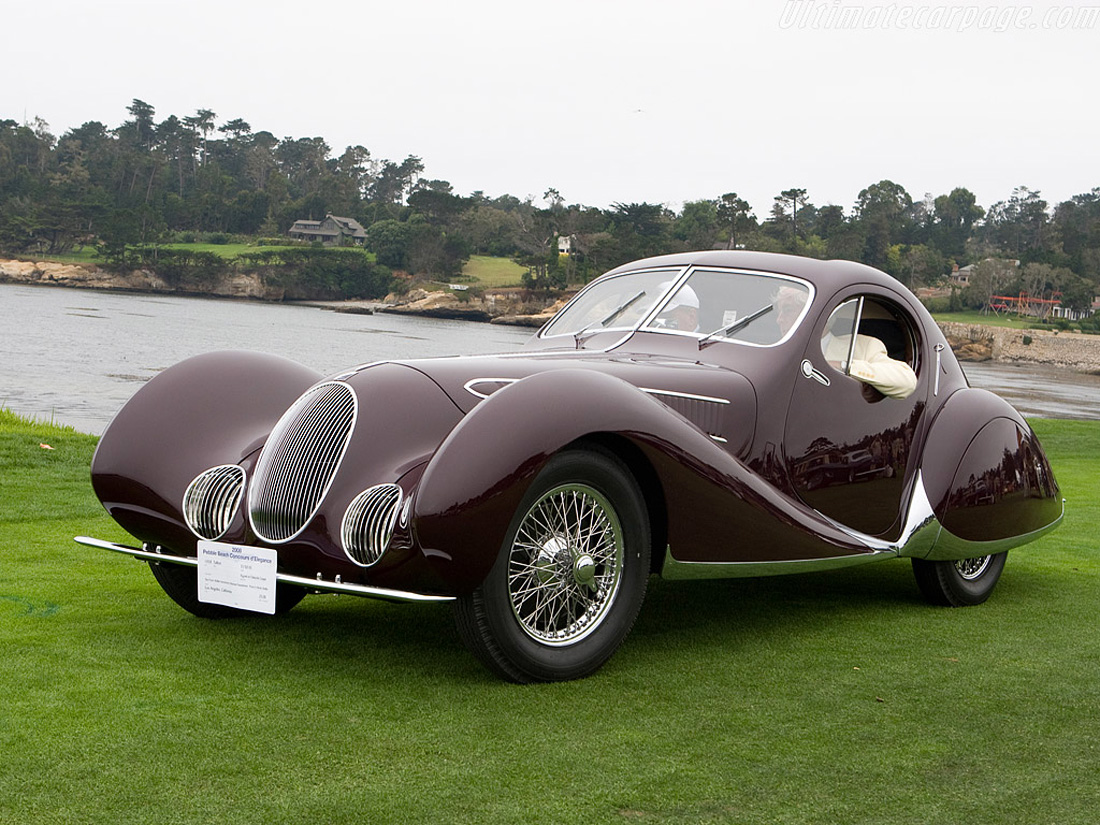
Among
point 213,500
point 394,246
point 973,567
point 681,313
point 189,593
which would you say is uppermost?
point 394,246

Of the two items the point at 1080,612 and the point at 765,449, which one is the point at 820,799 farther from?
the point at 1080,612

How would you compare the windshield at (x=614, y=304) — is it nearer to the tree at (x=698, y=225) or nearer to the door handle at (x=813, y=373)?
the door handle at (x=813, y=373)

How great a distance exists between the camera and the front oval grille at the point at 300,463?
184 inches

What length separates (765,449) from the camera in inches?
229

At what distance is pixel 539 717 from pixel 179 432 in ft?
8.10

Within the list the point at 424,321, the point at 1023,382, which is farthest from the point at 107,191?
the point at 1023,382

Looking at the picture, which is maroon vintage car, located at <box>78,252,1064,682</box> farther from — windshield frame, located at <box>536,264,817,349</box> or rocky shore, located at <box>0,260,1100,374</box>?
rocky shore, located at <box>0,260,1100,374</box>

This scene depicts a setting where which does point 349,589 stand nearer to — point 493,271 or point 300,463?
point 300,463

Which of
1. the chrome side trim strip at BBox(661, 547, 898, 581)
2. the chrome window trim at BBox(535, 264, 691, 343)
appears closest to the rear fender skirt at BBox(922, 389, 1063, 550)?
the chrome side trim strip at BBox(661, 547, 898, 581)

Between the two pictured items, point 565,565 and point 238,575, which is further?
point 238,575

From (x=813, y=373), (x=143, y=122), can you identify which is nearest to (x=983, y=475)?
(x=813, y=373)

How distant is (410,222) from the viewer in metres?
137

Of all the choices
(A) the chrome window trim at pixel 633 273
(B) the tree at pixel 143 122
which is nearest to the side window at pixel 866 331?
(A) the chrome window trim at pixel 633 273

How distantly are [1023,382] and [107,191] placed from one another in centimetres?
12620
